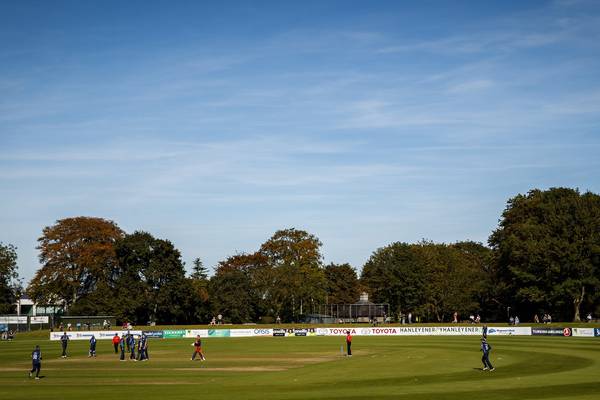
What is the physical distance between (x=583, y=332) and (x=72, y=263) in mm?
87537

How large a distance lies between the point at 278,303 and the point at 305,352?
239 ft

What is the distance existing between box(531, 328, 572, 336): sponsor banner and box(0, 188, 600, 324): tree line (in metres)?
19.1

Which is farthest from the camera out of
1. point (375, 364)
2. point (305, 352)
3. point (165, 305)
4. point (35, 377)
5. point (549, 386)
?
point (165, 305)

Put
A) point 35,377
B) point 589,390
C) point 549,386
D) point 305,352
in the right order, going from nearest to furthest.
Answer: point 589,390
point 549,386
point 35,377
point 305,352

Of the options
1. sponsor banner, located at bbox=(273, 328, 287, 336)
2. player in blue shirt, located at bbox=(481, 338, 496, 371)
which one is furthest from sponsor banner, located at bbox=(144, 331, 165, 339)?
player in blue shirt, located at bbox=(481, 338, 496, 371)

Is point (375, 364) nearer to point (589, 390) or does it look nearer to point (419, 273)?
point (589, 390)

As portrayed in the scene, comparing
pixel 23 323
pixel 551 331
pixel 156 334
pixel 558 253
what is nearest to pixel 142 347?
pixel 156 334

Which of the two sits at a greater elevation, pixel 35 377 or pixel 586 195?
pixel 586 195

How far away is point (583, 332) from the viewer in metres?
84.1

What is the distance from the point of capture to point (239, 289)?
140 metres

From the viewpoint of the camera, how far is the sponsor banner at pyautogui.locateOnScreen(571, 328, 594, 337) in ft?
274

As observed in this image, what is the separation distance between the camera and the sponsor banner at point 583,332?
83500mm

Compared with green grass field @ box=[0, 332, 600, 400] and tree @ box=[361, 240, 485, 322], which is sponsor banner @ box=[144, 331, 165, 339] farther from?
tree @ box=[361, 240, 485, 322]

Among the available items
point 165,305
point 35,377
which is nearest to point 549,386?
point 35,377
